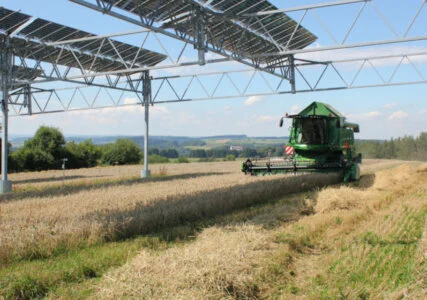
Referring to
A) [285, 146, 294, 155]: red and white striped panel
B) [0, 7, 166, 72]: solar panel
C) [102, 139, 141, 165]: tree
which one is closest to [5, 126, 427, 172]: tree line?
[102, 139, 141, 165]: tree

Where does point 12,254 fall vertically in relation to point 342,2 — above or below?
below

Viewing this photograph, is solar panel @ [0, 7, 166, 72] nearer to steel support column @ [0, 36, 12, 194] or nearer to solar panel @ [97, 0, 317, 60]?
steel support column @ [0, 36, 12, 194]

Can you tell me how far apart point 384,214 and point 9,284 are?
8.32 m

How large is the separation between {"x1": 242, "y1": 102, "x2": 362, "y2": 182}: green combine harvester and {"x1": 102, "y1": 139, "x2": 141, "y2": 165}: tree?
36218 millimetres

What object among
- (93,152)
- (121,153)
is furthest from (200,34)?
(121,153)

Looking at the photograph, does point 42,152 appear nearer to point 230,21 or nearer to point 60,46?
point 60,46

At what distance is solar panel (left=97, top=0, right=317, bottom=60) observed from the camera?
45.7 ft

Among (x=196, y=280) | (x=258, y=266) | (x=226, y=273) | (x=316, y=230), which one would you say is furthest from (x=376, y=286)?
(x=316, y=230)

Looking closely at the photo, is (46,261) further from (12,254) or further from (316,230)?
(316,230)

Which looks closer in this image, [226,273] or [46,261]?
[226,273]

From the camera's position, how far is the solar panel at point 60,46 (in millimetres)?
17000

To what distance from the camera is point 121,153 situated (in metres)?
53.4

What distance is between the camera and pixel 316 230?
9000 mm

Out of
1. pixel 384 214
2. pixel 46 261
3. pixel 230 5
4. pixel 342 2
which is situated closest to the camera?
pixel 46 261
